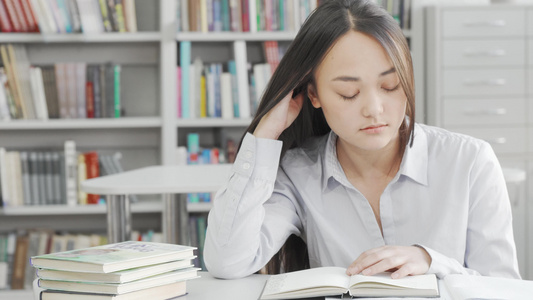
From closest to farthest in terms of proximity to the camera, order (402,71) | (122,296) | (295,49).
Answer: (122,296) → (402,71) → (295,49)

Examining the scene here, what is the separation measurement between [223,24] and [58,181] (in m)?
1.10

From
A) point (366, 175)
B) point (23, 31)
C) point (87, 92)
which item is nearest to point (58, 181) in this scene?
point (87, 92)

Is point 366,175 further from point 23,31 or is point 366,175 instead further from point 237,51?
point 23,31

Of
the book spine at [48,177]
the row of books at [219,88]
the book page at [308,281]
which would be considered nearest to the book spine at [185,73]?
the row of books at [219,88]

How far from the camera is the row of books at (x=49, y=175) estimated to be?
3.46 m

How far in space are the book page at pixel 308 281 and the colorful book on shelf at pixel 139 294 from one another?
13 centimetres

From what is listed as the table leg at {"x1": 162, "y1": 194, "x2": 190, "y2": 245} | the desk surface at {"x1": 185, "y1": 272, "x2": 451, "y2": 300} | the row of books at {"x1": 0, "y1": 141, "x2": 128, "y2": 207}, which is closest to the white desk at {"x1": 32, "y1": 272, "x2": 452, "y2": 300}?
the desk surface at {"x1": 185, "y1": 272, "x2": 451, "y2": 300}

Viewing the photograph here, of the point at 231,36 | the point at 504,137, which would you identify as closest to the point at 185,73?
the point at 231,36

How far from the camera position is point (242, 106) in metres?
3.51

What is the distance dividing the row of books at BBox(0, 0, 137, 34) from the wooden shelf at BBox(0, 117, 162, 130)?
1.40 feet

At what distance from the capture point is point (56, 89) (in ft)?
11.4

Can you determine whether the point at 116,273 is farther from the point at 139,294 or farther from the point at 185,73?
the point at 185,73

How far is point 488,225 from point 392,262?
29 centimetres

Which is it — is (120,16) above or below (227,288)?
above
